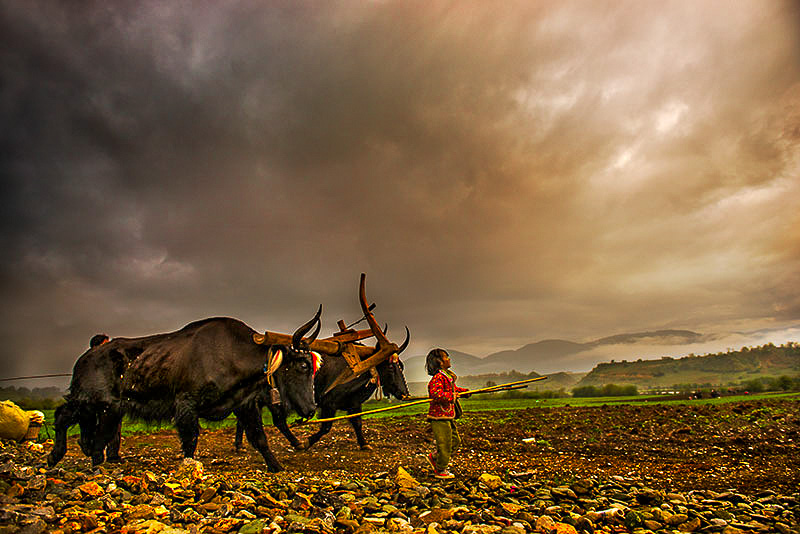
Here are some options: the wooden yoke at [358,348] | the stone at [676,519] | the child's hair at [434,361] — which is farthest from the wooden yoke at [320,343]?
the stone at [676,519]

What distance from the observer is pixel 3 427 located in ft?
29.5

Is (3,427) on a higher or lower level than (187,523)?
higher

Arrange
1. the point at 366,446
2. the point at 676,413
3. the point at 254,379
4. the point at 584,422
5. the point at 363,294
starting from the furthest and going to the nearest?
1. the point at 676,413
2. the point at 584,422
3. the point at 366,446
4. the point at 363,294
5. the point at 254,379

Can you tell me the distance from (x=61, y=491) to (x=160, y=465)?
3.19m

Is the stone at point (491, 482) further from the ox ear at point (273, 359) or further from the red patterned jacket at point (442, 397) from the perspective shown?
the ox ear at point (273, 359)

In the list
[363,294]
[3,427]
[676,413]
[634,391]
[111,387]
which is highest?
[363,294]

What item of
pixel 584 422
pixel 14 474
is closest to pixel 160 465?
pixel 14 474

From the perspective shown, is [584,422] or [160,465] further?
[584,422]

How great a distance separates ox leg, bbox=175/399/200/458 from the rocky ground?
0.53 metres

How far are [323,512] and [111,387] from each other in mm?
5637

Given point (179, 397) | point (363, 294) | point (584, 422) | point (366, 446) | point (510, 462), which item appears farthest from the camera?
point (584, 422)

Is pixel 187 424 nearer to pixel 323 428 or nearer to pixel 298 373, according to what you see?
pixel 298 373

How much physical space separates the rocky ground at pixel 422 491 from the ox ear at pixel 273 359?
6.43 ft

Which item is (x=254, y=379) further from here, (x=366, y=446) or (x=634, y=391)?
(x=634, y=391)
